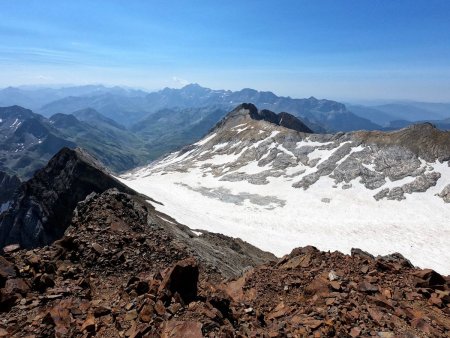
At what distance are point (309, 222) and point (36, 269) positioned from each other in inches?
2258

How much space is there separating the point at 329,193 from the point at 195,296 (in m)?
73.2

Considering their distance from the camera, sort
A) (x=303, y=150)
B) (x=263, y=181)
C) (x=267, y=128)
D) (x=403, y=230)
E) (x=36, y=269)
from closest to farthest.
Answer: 1. (x=36, y=269)
2. (x=403, y=230)
3. (x=263, y=181)
4. (x=303, y=150)
5. (x=267, y=128)

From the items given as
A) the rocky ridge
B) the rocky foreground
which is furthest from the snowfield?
the rocky foreground

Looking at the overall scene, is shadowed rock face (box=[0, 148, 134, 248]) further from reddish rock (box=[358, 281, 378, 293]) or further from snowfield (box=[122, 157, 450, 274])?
reddish rock (box=[358, 281, 378, 293])

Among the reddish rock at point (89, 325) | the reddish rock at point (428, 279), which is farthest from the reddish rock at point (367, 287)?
the reddish rock at point (89, 325)

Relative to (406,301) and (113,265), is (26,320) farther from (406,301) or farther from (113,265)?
(406,301)

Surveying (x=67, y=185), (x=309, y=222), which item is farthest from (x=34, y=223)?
(x=309, y=222)

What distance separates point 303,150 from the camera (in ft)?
361

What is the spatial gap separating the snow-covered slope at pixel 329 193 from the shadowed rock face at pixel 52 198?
15.5 m

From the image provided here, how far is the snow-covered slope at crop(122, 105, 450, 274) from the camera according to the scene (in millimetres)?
57969

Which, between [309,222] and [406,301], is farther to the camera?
[309,222]

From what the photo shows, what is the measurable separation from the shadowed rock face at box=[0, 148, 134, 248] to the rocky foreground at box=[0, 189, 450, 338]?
4850 cm

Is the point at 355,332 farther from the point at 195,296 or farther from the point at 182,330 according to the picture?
the point at 195,296

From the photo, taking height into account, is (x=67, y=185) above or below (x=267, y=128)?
below
